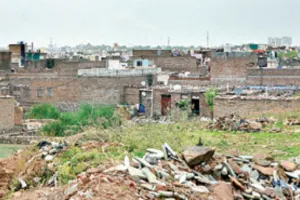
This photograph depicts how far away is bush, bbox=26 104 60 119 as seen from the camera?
32.3 metres

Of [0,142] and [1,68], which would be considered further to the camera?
[1,68]

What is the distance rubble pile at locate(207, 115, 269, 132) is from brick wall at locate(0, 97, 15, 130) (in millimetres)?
11808

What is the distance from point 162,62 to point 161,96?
17.6 meters

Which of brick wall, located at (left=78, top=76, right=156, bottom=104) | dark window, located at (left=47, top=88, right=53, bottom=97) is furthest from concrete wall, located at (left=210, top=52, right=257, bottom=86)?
dark window, located at (left=47, top=88, right=53, bottom=97)

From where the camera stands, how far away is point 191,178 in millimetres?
10039

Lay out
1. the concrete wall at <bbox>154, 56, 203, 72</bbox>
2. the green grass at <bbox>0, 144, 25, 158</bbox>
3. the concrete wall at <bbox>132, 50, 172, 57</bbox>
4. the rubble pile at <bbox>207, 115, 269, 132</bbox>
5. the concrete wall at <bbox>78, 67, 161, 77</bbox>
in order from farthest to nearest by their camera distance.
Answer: the concrete wall at <bbox>132, 50, 172, 57</bbox> < the concrete wall at <bbox>154, 56, 203, 72</bbox> < the concrete wall at <bbox>78, 67, 161, 77</bbox> < the green grass at <bbox>0, 144, 25, 158</bbox> < the rubble pile at <bbox>207, 115, 269, 132</bbox>

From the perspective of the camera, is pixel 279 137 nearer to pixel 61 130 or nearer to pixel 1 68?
pixel 61 130

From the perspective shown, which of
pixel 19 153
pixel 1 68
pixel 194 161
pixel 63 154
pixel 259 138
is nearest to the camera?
pixel 194 161

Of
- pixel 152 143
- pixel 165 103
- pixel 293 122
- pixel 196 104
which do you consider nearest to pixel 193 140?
pixel 152 143

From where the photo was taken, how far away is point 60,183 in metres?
11.1

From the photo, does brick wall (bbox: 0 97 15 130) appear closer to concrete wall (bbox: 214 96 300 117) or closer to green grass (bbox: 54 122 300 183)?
concrete wall (bbox: 214 96 300 117)

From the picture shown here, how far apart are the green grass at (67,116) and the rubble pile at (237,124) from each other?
523 centimetres

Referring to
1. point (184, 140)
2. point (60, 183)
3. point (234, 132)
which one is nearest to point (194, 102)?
point (234, 132)

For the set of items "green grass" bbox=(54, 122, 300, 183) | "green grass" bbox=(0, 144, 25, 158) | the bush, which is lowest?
"green grass" bbox=(0, 144, 25, 158)
